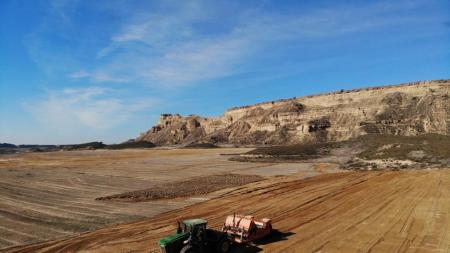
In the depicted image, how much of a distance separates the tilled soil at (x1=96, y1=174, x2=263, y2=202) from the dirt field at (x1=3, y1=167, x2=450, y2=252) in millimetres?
2208

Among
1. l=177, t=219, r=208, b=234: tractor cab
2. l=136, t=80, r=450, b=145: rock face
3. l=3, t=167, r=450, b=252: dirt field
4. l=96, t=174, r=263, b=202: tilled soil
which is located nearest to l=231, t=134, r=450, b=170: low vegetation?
l=3, t=167, r=450, b=252: dirt field

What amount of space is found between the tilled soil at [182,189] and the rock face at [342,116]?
4716cm

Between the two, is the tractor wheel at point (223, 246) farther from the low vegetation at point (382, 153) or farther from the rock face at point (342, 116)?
the rock face at point (342, 116)

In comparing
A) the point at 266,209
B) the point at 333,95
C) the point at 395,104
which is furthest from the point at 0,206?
the point at 333,95

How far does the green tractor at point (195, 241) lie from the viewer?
36.7 feet

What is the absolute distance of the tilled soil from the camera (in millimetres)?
24953

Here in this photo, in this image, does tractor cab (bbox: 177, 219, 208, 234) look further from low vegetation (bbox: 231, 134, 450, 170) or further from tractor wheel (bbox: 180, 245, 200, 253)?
low vegetation (bbox: 231, 134, 450, 170)

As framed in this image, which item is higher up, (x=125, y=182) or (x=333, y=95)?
(x=333, y=95)

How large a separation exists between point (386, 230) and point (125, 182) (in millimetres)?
24305

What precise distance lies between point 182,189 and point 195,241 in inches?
649

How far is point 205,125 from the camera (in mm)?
134750

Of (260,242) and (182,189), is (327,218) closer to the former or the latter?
(260,242)

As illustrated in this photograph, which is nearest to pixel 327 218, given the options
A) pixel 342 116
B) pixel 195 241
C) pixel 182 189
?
pixel 195 241

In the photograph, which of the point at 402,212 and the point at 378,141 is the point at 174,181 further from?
the point at 378,141
